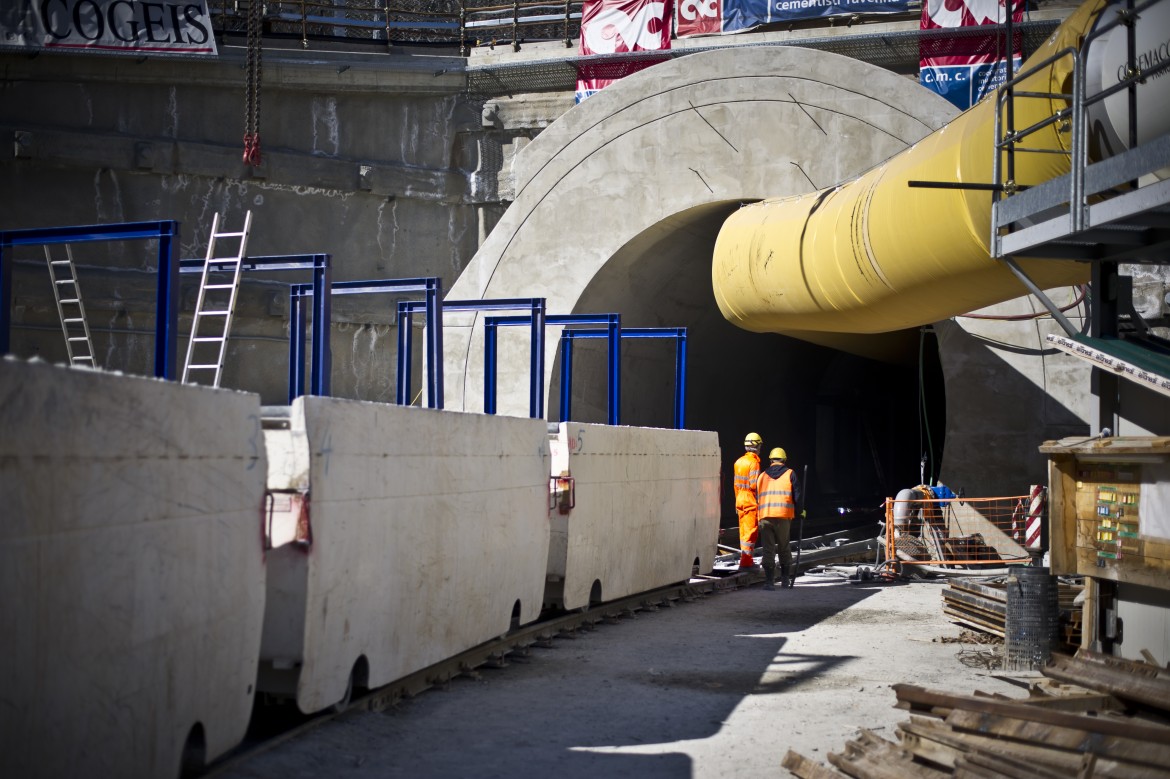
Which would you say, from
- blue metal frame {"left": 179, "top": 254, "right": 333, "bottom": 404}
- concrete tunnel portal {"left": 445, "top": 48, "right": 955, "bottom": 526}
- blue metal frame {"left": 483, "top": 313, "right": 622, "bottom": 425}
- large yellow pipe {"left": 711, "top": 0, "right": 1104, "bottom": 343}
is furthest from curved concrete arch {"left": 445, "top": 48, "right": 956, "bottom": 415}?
blue metal frame {"left": 179, "top": 254, "right": 333, "bottom": 404}

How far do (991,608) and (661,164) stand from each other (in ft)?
35.4

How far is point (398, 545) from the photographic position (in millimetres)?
7660

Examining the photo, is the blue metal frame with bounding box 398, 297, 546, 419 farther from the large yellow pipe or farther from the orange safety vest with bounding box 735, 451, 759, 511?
the orange safety vest with bounding box 735, 451, 759, 511

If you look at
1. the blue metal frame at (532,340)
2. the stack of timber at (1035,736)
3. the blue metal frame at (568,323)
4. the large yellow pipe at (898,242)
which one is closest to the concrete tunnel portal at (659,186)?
the blue metal frame at (568,323)

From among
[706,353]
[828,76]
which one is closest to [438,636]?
[828,76]

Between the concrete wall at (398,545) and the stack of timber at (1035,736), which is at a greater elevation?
the concrete wall at (398,545)

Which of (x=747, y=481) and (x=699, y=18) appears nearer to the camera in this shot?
(x=747, y=481)

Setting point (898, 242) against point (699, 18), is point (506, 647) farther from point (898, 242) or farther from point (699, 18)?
point (699, 18)

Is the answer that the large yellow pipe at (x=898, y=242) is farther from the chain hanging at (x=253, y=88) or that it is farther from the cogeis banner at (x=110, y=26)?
the cogeis banner at (x=110, y=26)

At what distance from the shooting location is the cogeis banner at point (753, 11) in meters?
24.0

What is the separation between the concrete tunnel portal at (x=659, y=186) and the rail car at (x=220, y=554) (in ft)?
32.9

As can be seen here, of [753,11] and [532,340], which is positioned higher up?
[753,11]

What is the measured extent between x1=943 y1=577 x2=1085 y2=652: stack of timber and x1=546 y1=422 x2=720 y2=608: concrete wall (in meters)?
3.20

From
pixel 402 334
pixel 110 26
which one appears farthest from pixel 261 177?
pixel 402 334
